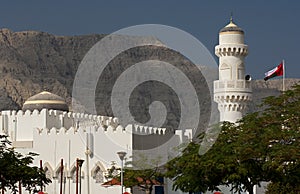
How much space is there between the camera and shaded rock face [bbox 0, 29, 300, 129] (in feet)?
487

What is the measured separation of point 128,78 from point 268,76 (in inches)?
4022

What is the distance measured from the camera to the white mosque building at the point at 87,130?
159 ft

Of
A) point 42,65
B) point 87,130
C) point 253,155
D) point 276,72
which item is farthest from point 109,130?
point 42,65

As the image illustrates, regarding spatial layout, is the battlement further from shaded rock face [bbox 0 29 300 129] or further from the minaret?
shaded rock face [bbox 0 29 300 129]

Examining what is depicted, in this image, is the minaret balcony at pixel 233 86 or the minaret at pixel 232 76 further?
the minaret balcony at pixel 233 86

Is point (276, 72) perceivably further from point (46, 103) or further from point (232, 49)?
point (46, 103)

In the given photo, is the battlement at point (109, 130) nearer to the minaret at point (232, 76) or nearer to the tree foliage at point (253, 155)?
the minaret at point (232, 76)

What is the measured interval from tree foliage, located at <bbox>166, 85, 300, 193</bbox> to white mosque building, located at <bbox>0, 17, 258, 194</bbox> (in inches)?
601

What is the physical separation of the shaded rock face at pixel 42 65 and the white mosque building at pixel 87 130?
73216 millimetres

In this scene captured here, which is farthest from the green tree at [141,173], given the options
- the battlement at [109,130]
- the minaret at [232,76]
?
the minaret at [232,76]

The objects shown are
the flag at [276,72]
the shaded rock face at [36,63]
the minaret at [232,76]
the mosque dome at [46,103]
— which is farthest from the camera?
the shaded rock face at [36,63]

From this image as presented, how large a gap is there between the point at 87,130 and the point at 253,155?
2131cm

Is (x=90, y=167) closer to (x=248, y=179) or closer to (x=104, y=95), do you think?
(x=248, y=179)

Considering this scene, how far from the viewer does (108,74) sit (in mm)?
173000
